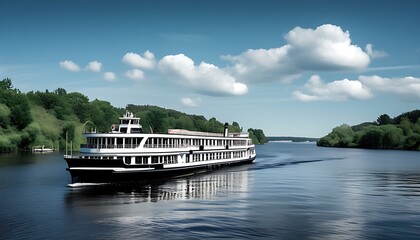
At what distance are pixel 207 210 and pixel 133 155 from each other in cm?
1903

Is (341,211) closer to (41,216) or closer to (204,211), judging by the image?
(204,211)

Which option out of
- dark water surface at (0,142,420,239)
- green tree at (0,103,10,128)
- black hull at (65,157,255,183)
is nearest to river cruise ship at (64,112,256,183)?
black hull at (65,157,255,183)

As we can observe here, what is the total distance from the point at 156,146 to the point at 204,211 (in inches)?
874

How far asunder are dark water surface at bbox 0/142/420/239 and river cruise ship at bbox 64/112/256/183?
6.21ft

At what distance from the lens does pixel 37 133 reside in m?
148

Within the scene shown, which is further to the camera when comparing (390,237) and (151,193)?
(151,193)

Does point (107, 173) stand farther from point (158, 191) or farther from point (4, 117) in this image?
point (4, 117)

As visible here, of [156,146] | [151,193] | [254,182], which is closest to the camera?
[151,193]

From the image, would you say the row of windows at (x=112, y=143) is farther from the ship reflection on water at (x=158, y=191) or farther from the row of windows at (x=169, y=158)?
the ship reflection on water at (x=158, y=191)

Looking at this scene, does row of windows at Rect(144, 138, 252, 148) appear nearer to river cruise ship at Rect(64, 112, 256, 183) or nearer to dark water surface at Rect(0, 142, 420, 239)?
river cruise ship at Rect(64, 112, 256, 183)

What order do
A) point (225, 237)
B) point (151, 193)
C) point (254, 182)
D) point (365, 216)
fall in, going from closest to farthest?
1. point (225, 237)
2. point (365, 216)
3. point (151, 193)
4. point (254, 182)

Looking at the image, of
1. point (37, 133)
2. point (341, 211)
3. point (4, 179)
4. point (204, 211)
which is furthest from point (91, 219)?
point (37, 133)

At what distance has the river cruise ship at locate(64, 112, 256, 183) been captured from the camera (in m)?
54.3

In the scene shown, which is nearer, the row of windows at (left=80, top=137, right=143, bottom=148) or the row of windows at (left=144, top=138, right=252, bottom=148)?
the row of windows at (left=80, top=137, right=143, bottom=148)
